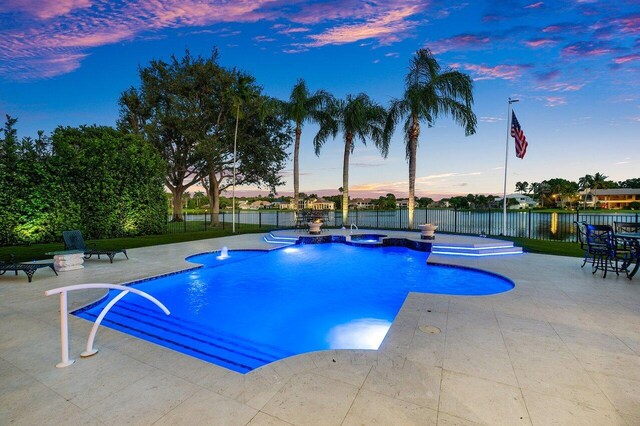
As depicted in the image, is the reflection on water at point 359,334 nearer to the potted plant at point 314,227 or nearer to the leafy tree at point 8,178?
the potted plant at point 314,227

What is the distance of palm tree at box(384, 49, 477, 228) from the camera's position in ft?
45.7

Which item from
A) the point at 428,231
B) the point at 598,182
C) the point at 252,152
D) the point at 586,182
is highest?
the point at 586,182

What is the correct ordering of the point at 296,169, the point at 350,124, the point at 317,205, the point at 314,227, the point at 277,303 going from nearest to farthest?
the point at 277,303 < the point at 314,227 < the point at 350,124 < the point at 296,169 < the point at 317,205

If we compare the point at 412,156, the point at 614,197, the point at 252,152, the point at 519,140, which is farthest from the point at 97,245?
the point at 614,197

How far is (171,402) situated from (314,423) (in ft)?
3.86

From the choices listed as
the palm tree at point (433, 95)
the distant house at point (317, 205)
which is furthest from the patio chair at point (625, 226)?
the distant house at point (317, 205)

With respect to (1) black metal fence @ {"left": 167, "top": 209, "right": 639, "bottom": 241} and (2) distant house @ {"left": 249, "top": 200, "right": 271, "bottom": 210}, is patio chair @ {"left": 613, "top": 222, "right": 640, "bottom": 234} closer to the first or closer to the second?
(1) black metal fence @ {"left": 167, "top": 209, "right": 639, "bottom": 241}

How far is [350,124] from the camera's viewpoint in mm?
17500

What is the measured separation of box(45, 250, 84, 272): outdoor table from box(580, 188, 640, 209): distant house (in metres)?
89.4

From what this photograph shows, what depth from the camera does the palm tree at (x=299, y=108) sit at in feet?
58.6

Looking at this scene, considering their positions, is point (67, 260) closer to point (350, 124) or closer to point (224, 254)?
point (224, 254)

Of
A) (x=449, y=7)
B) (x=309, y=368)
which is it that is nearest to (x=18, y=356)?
(x=309, y=368)

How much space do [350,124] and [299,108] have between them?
3389 mm

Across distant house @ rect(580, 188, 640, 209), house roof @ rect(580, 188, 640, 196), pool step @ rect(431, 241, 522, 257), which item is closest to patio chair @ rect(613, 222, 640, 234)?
pool step @ rect(431, 241, 522, 257)
